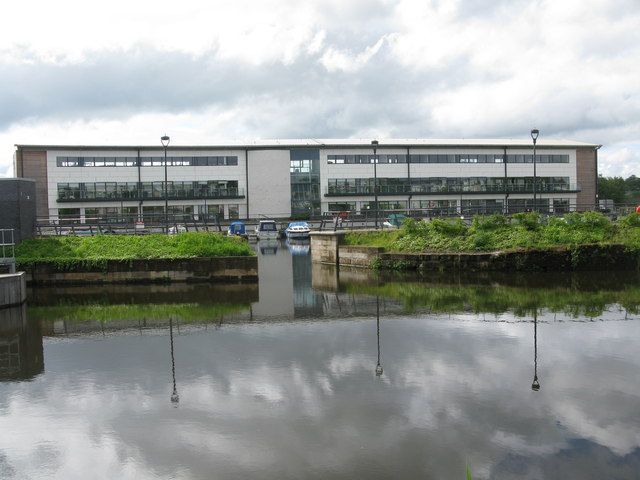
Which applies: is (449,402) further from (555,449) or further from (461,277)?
(461,277)

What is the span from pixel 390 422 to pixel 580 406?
110 inches

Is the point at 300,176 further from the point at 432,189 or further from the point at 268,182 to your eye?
the point at 432,189

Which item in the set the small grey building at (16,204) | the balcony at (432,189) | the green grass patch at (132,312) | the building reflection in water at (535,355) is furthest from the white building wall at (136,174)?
the building reflection in water at (535,355)

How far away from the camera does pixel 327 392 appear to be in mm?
10039

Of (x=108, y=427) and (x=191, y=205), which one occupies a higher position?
(x=191, y=205)

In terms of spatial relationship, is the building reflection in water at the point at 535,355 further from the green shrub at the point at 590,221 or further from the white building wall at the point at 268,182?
the white building wall at the point at 268,182

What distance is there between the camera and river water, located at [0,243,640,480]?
767 centimetres

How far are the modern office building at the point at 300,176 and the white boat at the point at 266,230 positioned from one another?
304 inches

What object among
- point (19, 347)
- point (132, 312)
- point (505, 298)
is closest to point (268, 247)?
point (132, 312)

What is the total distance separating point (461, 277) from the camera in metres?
25.6

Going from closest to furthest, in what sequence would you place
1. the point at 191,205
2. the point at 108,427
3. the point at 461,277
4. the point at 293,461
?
1. the point at 293,461
2. the point at 108,427
3. the point at 461,277
4. the point at 191,205

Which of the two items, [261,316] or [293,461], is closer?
[293,461]

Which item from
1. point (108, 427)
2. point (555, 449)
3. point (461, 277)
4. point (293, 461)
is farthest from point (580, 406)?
point (461, 277)

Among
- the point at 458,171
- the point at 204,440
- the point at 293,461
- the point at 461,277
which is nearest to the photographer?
the point at 293,461
